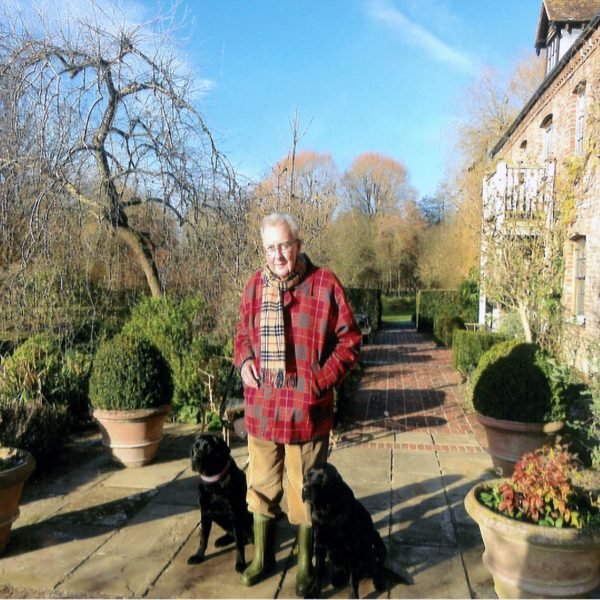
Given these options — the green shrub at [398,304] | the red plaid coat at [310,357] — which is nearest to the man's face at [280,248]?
the red plaid coat at [310,357]

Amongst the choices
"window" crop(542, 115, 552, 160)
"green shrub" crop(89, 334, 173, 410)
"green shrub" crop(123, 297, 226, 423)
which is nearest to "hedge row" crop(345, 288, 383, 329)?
"window" crop(542, 115, 552, 160)

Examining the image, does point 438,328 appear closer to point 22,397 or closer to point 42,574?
point 22,397

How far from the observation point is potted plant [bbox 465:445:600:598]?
2.36 m

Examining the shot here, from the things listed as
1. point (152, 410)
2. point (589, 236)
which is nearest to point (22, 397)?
point (152, 410)

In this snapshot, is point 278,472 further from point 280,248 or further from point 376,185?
point 376,185

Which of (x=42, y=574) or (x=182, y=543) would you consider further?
(x=182, y=543)

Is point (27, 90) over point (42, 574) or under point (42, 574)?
over

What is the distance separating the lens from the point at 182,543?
3.27 m

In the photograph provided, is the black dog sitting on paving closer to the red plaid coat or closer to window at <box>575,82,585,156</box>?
the red plaid coat

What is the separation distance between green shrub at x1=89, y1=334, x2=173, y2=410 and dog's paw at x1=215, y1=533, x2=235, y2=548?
5.51ft

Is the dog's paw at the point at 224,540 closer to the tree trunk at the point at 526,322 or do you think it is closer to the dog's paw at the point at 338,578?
the dog's paw at the point at 338,578

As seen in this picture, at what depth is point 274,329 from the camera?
2.69 metres

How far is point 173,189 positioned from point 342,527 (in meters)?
2.90

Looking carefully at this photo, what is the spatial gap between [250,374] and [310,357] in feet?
1.15
